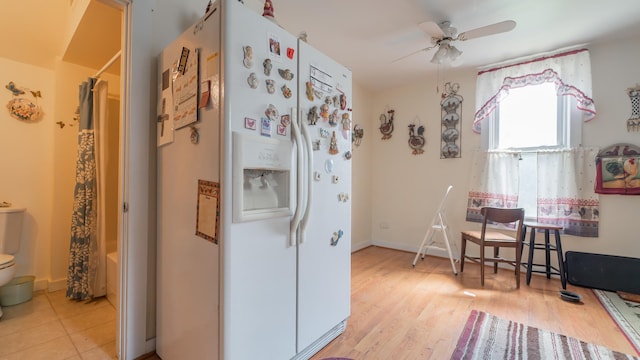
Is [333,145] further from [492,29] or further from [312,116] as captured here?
[492,29]

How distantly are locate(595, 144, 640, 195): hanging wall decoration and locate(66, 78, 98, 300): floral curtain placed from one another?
4598 mm

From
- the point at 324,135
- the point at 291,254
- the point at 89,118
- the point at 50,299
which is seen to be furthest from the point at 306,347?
the point at 89,118

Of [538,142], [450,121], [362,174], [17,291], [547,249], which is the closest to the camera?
[17,291]

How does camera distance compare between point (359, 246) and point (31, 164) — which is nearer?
point (31, 164)

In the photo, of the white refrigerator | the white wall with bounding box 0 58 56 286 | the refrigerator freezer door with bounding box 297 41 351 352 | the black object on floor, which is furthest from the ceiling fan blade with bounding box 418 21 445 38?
the white wall with bounding box 0 58 56 286

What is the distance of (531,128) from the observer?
302 centimetres

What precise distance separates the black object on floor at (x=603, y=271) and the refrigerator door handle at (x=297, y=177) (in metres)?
2.98

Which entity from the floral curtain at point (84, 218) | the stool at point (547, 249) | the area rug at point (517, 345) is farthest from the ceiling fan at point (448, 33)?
the floral curtain at point (84, 218)

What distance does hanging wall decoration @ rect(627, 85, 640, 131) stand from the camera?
2.49 meters

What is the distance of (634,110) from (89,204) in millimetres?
4906

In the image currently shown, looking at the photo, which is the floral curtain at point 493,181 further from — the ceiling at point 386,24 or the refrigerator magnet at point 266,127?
the refrigerator magnet at point 266,127

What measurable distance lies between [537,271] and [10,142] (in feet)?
16.7

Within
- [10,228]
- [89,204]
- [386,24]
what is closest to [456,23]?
[386,24]

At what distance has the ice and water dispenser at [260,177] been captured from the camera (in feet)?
3.65
